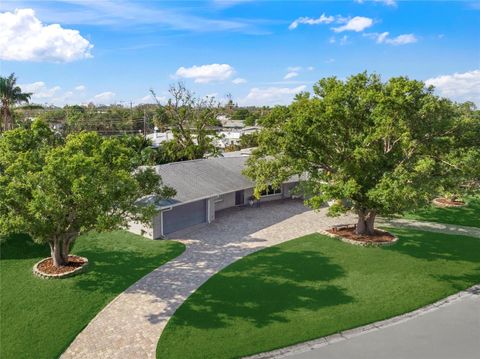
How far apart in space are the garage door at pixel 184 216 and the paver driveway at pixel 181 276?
3.75ft

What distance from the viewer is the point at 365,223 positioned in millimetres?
27328

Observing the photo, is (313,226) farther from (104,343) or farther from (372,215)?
(104,343)

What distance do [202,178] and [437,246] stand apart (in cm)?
1837

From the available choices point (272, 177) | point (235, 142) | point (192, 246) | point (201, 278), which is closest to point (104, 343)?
point (201, 278)

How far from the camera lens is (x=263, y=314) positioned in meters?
17.0

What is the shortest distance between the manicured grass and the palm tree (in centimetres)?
4920

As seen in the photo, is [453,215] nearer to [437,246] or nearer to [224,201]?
[437,246]

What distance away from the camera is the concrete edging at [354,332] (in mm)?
14445

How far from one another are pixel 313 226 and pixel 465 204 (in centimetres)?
1676

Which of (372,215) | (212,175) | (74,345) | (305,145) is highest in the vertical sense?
(305,145)

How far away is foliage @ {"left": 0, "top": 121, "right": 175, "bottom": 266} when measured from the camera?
17672 millimetres

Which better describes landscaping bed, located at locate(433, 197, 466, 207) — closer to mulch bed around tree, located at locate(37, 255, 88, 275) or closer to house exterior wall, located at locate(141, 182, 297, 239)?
house exterior wall, located at locate(141, 182, 297, 239)

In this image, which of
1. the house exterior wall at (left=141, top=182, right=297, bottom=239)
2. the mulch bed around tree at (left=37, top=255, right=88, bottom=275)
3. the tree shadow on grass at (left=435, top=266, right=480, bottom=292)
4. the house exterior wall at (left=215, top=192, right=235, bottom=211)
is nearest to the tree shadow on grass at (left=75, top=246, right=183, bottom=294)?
the mulch bed around tree at (left=37, top=255, right=88, bottom=275)

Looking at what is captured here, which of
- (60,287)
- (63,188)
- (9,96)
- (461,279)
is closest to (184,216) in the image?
(60,287)
